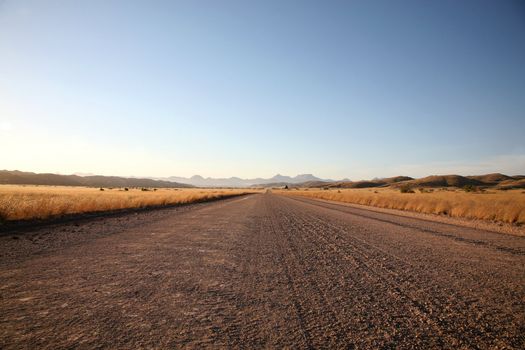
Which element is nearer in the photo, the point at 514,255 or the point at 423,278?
the point at 423,278

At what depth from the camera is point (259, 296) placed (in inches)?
154

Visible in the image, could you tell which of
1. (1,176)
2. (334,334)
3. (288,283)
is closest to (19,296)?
(288,283)

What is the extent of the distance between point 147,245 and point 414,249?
6.66 meters

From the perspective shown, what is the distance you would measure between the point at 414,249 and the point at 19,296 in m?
7.70

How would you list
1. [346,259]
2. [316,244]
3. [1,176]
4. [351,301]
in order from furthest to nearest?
1. [1,176]
2. [316,244]
3. [346,259]
4. [351,301]

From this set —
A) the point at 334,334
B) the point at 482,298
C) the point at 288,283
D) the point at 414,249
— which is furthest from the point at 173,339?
the point at 414,249

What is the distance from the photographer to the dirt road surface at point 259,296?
2754mm

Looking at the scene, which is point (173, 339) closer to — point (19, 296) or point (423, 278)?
point (19, 296)

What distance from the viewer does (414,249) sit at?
287 inches

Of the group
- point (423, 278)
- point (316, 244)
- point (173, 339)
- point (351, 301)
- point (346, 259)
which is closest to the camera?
point (173, 339)

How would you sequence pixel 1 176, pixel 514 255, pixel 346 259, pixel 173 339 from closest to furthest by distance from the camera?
pixel 173 339 → pixel 346 259 → pixel 514 255 → pixel 1 176

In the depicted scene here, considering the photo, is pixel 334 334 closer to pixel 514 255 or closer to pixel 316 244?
pixel 316 244

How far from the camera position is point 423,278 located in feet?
15.7

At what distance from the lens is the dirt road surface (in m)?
2.75
